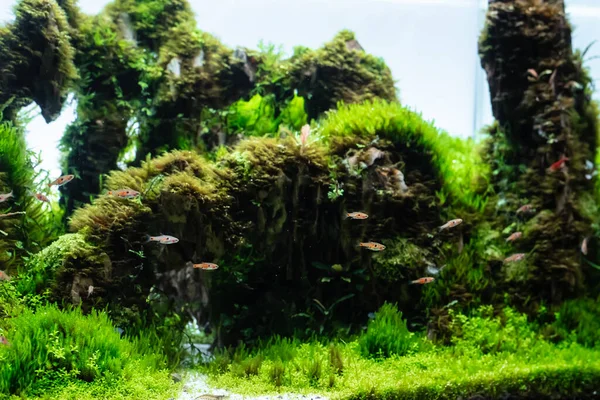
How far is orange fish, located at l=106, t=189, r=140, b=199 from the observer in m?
4.93

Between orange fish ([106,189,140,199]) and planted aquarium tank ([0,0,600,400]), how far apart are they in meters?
0.12

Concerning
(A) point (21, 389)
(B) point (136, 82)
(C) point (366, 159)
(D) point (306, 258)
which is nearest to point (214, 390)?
(A) point (21, 389)

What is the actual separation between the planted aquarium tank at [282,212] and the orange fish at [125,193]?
0.12 meters

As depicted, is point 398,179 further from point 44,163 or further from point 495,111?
point 44,163

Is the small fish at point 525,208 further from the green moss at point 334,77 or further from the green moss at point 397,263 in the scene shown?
the green moss at point 334,77

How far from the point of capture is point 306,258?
597 cm

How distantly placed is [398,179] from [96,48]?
4.52m

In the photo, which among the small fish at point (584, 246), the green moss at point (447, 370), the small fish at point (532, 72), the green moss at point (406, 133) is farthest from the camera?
the small fish at point (532, 72)

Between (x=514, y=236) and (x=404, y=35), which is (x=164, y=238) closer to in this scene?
(x=514, y=236)

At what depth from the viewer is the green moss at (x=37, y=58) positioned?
5.61 meters

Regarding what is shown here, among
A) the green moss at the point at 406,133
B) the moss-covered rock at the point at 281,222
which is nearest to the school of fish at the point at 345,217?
the moss-covered rock at the point at 281,222

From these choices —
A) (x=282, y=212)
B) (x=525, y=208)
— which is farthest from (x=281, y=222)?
(x=525, y=208)

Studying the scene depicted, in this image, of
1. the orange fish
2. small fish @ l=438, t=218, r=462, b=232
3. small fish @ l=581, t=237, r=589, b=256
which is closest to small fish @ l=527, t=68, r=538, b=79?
small fish @ l=581, t=237, r=589, b=256

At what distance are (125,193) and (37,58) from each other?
2.31 m
